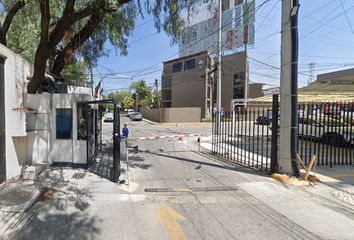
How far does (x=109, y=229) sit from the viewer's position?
9.40ft

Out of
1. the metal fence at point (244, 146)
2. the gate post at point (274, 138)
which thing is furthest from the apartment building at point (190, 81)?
the gate post at point (274, 138)

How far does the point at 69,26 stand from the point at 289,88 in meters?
7.12

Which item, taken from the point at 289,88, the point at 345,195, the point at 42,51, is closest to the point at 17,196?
the point at 42,51

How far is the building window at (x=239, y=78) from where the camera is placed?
98.1 ft

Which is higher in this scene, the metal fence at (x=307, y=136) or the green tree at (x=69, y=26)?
the green tree at (x=69, y=26)

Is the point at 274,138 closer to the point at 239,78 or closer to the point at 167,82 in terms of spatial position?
the point at 239,78

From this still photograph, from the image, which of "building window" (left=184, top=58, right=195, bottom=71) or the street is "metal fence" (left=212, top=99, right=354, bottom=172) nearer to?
the street

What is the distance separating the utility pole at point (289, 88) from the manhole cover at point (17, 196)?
6883 millimetres

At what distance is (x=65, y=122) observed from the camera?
5734mm

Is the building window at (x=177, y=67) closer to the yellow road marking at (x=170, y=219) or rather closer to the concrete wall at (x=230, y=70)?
the concrete wall at (x=230, y=70)

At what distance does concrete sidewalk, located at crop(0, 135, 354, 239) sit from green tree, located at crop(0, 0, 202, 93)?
378cm

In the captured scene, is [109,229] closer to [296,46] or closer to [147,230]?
[147,230]

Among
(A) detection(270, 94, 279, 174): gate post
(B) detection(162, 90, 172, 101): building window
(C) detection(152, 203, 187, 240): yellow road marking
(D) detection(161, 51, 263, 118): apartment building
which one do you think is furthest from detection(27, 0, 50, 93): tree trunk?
(B) detection(162, 90, 172, 101): building window

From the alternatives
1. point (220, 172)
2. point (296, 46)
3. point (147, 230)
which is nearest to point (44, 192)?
point (147, 230)
